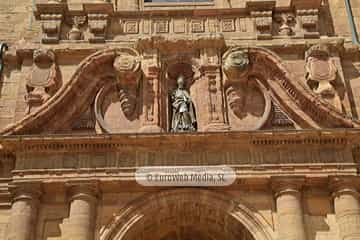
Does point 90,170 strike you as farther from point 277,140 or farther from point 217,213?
point 277,140

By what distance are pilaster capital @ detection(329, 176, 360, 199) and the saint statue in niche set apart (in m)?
3.04

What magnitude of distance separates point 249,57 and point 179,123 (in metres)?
2.23

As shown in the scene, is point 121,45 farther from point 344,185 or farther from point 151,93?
point 344,185

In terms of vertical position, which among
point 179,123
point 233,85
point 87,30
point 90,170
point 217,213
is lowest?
point 217,213

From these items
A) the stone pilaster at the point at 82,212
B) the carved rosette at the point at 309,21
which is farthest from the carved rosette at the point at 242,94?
the stone pilaster at the point at 82,212

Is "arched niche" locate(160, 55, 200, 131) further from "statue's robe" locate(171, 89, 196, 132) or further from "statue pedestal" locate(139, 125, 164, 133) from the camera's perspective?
"statue pedestal" locate(139, 125, 164, 133)

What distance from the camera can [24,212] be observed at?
11.3 meters

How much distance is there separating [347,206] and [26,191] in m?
6.15

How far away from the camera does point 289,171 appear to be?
38.2ft

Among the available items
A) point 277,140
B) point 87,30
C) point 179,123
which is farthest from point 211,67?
point 87,30

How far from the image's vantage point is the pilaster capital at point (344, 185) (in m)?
11.4

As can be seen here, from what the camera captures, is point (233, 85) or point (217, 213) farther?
point (233, 85)

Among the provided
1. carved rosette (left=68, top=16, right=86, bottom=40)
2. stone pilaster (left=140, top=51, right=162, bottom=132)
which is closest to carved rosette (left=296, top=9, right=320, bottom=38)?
stone pilaster (left=140, top=51, right=162, bottom=132)

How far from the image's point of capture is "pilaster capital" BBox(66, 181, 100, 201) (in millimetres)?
11466
